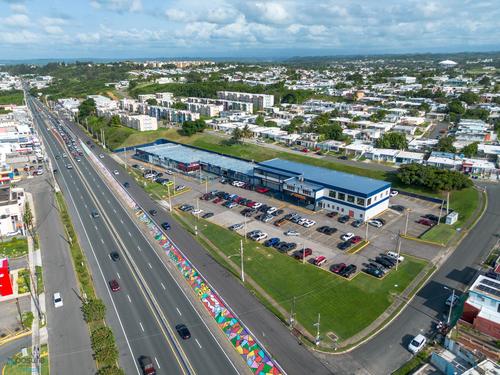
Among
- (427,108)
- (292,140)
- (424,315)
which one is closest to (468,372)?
(424,315)

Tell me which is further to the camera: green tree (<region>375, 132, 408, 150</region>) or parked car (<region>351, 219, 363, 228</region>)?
green tree (<region>375, 132, 408, 150</region>)

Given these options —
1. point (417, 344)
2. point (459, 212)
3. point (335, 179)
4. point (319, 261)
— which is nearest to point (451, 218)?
point (459, 212)

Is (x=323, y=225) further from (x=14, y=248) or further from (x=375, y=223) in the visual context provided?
(x=14, y=248)

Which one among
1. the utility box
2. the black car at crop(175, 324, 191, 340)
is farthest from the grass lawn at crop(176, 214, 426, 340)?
the utility box

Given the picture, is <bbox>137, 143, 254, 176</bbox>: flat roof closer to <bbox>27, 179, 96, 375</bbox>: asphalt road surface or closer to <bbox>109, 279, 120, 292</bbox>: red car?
<bbox>27, 179, 96, 375</bbox>: asphalt road surface

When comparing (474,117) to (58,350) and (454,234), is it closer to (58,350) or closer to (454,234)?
→ (454,234)

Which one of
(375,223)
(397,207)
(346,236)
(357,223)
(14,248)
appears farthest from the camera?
(397,207)

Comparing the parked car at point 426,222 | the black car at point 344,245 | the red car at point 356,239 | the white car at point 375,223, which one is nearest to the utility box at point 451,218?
the parked car at point 426,222

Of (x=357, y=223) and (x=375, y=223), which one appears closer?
(x=375, y=223)
